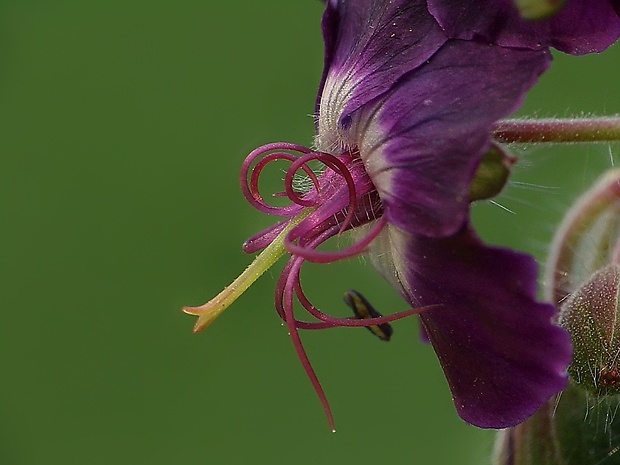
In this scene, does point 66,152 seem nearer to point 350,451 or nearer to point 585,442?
point 350,451

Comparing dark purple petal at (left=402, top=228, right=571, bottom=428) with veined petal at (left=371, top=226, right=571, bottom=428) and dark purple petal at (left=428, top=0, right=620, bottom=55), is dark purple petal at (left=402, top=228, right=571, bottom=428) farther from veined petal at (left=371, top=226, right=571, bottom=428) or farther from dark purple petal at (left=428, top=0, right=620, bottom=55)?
dark purple petal at (left=428, top=0, right=620, bottom=55)

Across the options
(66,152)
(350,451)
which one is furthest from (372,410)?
(66,152)

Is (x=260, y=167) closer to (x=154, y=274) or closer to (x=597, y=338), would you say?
(x=597, y=338)

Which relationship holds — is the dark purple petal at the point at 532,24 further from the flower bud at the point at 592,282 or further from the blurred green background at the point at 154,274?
the blurred green background at the point at 154,274

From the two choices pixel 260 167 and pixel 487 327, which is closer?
pixel 487 327

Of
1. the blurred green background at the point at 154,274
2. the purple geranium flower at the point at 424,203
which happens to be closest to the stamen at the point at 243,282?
the purple geranium flower at the point at 424,203

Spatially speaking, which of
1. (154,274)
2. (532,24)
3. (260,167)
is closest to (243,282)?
(260,167)

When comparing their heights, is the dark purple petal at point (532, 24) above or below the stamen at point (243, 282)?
above
